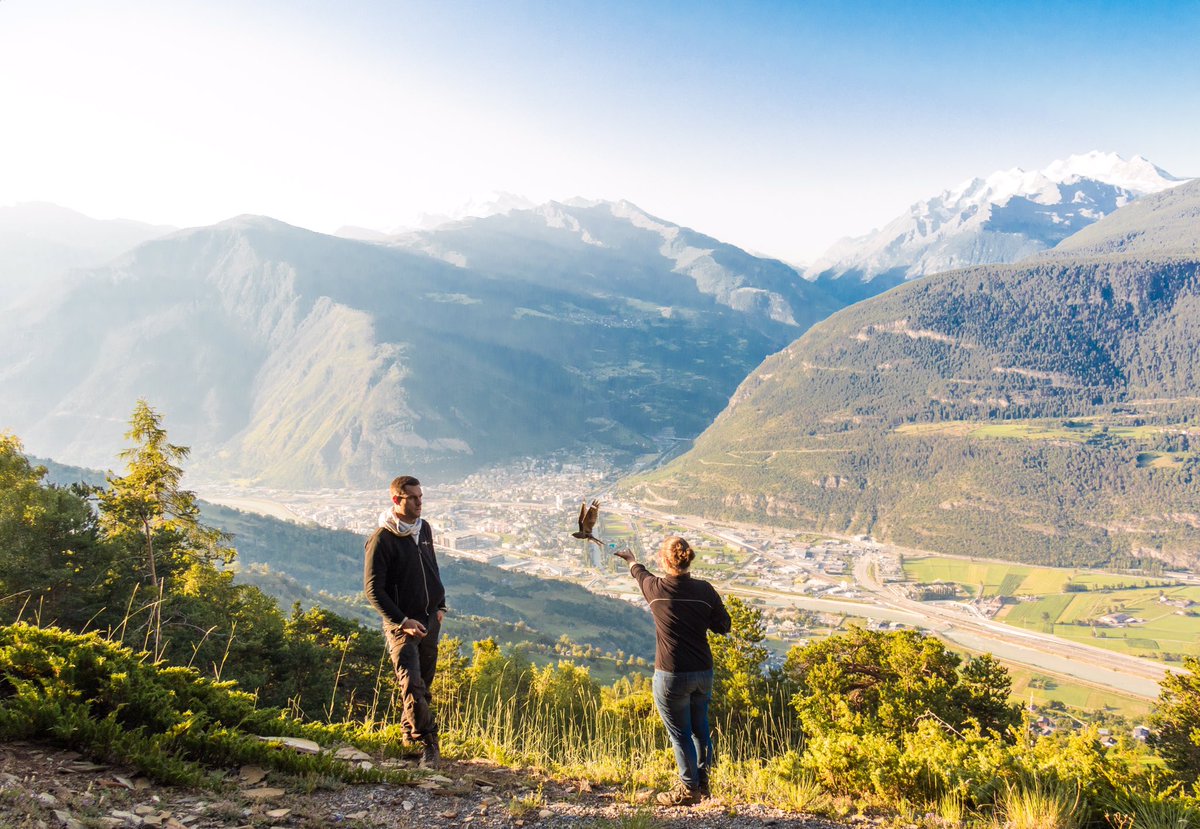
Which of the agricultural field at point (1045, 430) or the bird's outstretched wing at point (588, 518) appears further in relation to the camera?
the agricultural field at point (1045, 430)

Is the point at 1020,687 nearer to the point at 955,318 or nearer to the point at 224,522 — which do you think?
the point at 224,522

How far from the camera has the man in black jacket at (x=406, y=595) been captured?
5367 mm

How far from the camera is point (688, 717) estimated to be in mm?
5320

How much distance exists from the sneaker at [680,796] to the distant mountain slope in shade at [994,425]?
11912 centimetres

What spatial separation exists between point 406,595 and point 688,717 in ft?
9.23

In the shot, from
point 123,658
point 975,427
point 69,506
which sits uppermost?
point 975,427

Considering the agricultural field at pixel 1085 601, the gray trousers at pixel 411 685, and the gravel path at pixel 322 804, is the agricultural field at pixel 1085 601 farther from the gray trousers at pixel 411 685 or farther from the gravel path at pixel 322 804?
the gray trousers at pixel 411 685

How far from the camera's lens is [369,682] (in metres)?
15.6

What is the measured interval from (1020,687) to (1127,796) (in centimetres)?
6125

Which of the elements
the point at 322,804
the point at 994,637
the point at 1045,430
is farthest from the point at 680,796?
the point at 1045,430

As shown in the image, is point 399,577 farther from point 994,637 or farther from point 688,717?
point 994,637

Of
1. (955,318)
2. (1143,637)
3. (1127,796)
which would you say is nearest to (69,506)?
(1127,796)

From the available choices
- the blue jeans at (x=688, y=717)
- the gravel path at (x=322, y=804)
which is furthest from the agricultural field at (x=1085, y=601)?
the gravel path at (x=322, y=804)

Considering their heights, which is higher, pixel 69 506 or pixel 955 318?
pixel 955 318
